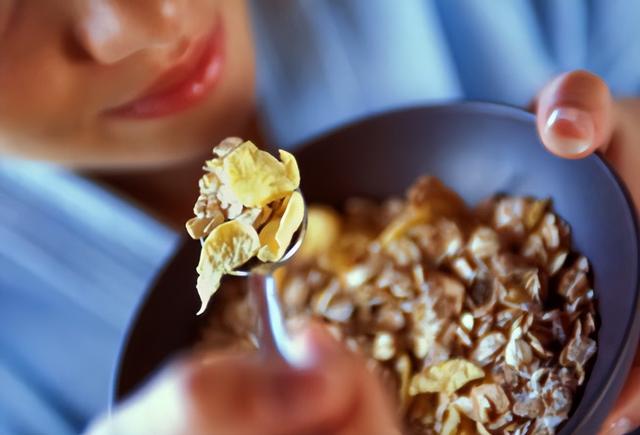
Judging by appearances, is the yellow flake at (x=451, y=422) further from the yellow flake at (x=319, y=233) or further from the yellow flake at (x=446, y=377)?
the yellow flake at (x=319, y=233)

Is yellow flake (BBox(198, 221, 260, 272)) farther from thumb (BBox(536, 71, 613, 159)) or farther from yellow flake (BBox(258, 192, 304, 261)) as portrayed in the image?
thumb (BBox(536, 71, 613, 159))

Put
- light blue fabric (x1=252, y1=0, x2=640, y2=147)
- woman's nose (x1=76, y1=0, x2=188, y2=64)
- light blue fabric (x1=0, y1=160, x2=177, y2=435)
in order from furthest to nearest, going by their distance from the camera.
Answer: light blue fabric (x1=0, y1=160, x2=177, y2=435), light blue fabric (x1=252, y1=0, x2=640, y2=147), woman's nose (x1=76, y1=0, x2=188, y2=64)

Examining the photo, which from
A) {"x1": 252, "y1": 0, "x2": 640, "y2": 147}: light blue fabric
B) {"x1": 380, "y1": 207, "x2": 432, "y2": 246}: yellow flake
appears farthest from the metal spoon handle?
{"x1": 252, "y1": 0, "x2": 640, "y2": 147}: light blue fabric

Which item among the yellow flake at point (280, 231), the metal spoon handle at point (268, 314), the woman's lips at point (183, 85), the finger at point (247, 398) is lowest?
the metal spoon handle at point (268, 314)

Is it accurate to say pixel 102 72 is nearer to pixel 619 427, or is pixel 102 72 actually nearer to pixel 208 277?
pixel 208 277

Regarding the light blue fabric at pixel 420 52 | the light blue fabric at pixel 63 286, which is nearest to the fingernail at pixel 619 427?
the light blue fabric at pixel 420 52
